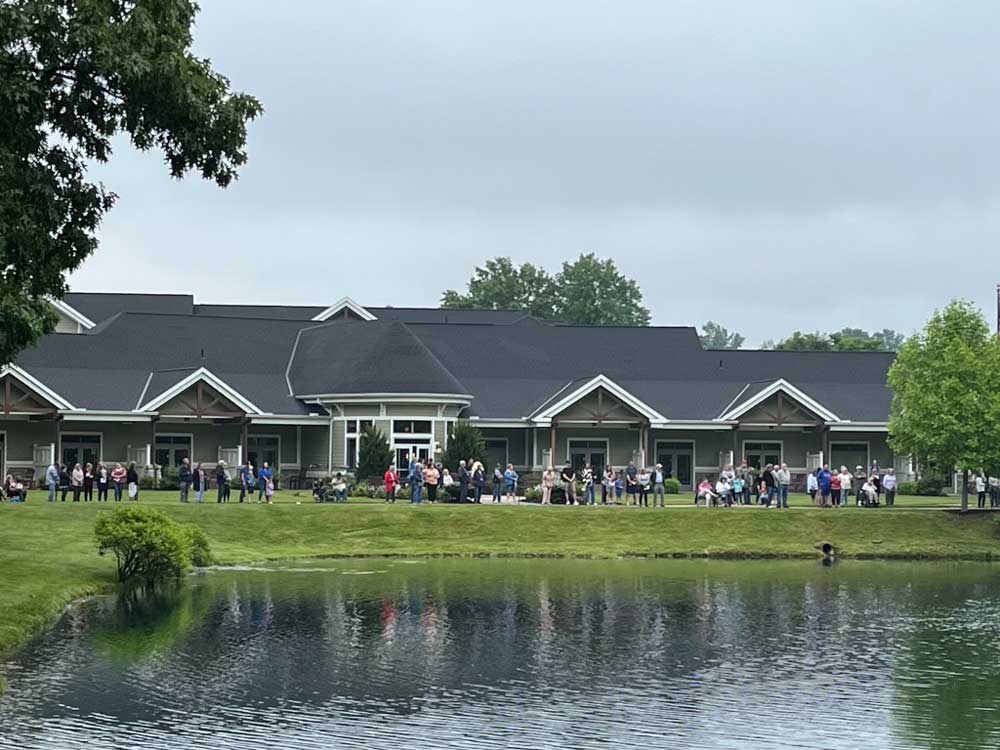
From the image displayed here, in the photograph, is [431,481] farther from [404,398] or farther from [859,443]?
[859,443]

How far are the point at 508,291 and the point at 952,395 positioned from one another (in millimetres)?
67842

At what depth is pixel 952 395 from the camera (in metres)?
54.0

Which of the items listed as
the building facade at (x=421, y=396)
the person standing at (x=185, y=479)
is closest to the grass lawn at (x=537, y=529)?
the person standing at (x=185, y=479)

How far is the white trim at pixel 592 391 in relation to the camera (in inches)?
2516

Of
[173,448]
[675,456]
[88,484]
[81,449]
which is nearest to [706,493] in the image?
[675,456]

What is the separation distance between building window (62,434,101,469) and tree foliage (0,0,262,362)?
37.7 metres

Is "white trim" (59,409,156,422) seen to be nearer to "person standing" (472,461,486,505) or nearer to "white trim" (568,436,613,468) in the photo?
"person standing" (472,461,486,505)

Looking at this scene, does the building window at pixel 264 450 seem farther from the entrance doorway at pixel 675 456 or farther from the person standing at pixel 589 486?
the entrance doorway at pixel 675 456

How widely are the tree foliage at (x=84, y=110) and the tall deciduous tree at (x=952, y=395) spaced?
3423 centimetres

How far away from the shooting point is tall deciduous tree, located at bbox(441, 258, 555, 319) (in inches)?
4692

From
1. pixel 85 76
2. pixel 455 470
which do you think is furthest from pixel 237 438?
pixel 85 76

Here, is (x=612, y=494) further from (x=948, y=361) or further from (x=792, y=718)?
(x=792, y=718)

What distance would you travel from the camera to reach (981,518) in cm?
5250

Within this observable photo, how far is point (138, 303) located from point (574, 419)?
28.7 metres
